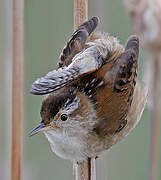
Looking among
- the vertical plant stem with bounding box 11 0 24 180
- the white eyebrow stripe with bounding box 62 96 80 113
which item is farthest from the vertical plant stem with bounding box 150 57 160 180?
the vertical plant stem with bounding box 11 0 24 180

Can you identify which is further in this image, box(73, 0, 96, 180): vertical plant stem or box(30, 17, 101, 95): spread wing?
box(73, 0, 96, 180): vertical plant stem

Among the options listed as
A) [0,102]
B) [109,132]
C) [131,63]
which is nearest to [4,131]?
[0,102]

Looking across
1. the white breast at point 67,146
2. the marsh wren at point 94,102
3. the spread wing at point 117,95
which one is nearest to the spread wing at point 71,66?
the marsh wren at point 94,102

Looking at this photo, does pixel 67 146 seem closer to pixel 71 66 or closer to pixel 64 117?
pixel 64 117

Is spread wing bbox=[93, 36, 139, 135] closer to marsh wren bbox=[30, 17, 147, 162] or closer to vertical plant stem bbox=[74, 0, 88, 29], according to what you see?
marsh wren bbox=[30, 17, 147, 162]

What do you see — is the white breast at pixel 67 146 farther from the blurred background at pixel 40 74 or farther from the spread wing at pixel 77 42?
the blurred background at pixel 40 74

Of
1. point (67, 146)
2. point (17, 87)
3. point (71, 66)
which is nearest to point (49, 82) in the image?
point (71, 66)
